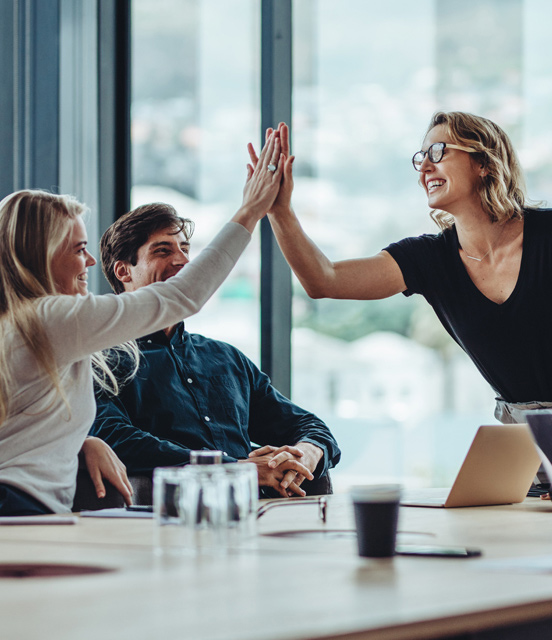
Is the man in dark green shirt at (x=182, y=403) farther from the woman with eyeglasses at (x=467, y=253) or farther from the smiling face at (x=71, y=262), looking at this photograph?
the smiling face at (x=71, y=262)

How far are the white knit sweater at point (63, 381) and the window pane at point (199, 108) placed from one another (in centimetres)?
515

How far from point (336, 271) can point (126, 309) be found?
0.82 meters

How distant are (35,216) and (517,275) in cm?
120

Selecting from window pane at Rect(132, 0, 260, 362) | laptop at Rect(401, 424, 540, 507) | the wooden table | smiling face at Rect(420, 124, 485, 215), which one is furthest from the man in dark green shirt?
window pane at Rect(132, 0, 260, 362)

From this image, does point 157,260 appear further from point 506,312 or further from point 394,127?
point 394,127

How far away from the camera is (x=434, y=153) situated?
238 centimetres

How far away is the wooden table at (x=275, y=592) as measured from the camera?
0.68 meters

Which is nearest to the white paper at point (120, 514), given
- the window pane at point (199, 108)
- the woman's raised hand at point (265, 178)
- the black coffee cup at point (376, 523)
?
the black coffee cup at point (376, 523)

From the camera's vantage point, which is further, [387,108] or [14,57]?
[387,108]

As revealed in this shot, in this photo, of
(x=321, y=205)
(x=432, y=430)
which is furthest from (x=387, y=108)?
(x=432, y=430)

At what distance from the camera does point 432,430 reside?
271 inches

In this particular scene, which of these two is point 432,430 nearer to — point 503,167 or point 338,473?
point 338,473

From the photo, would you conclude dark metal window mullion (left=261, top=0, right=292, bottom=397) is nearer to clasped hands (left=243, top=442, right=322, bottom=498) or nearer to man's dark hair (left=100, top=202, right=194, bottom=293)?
man's dark hair (left=100, top=202, right=194, bottom=293)

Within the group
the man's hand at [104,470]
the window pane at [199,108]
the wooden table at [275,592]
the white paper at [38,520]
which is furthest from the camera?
the window pane at [199,108]
